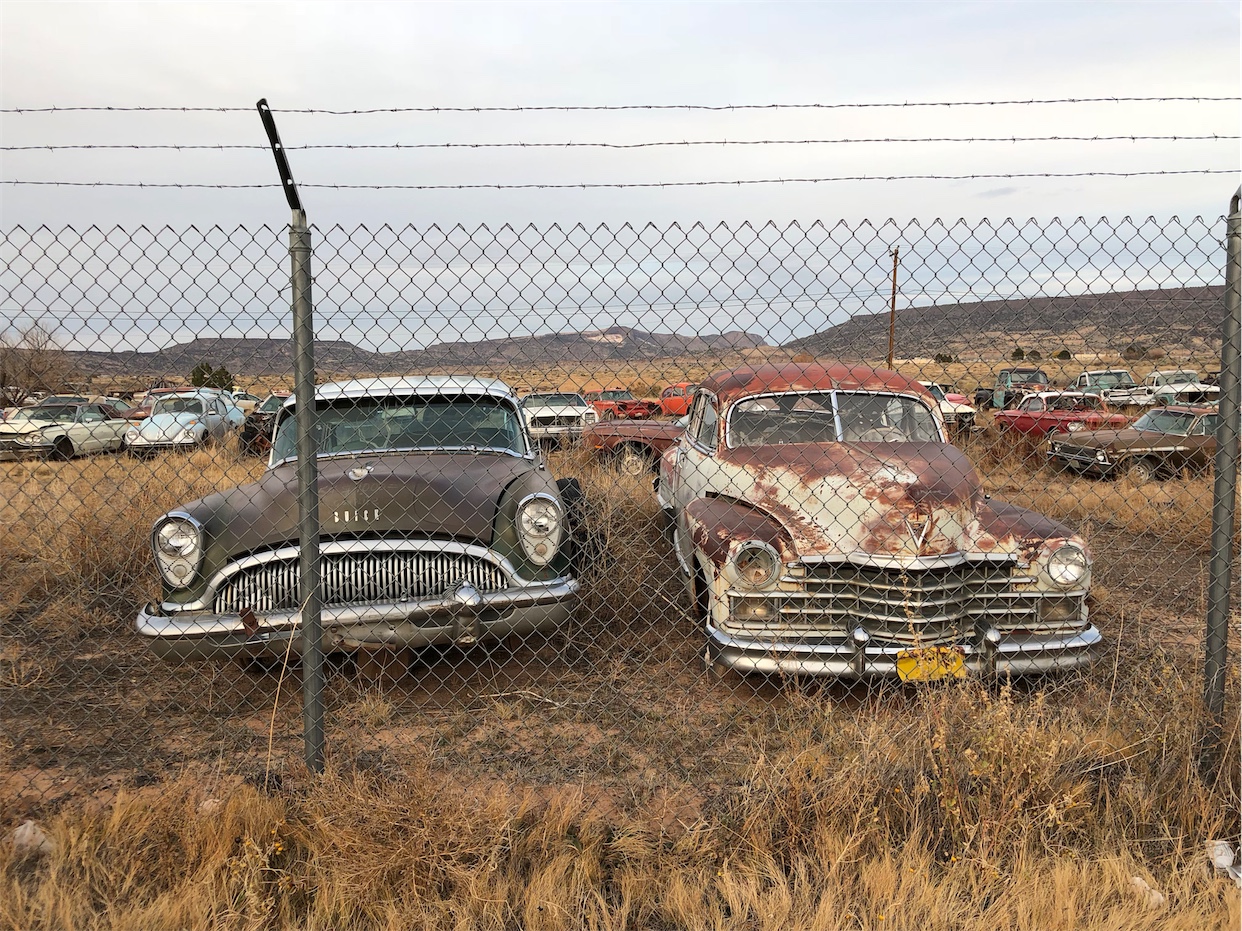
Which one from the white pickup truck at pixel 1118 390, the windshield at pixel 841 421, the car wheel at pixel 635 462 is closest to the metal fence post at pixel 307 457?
the windshield at pixel 841 421

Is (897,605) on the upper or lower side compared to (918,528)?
lower

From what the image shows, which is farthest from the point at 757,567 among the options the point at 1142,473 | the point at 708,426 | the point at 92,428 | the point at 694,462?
the point at 92,428

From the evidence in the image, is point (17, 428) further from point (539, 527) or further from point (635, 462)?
point (539, 527)

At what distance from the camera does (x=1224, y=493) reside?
116 inches

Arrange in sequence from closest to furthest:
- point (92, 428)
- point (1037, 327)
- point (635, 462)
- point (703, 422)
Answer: point (1037, 327) < point (703, 422) < point (635, 462) < point (92, 428)

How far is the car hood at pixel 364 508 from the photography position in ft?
13.3

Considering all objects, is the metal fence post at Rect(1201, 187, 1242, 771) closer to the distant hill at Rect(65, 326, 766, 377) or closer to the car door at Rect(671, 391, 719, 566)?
the distant hill at Rect(65, 326, 766, 377)

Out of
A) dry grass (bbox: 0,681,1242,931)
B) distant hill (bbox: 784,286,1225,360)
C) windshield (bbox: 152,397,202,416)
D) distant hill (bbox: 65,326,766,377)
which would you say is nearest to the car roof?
distant hill (bbox: 65,326,766,377)

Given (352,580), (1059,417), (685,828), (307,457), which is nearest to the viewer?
(307,457)

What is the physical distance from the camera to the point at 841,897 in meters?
2.53

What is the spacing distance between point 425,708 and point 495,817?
1.51 m

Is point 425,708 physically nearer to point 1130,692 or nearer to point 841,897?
point 841,897

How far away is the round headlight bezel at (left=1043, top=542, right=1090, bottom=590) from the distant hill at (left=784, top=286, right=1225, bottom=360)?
37.1 inches

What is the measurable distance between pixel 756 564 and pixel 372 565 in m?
1.79
